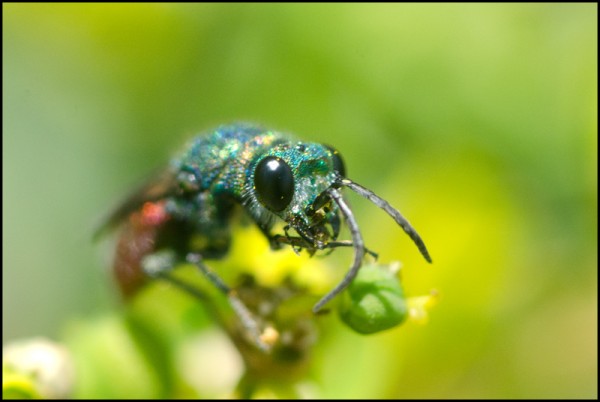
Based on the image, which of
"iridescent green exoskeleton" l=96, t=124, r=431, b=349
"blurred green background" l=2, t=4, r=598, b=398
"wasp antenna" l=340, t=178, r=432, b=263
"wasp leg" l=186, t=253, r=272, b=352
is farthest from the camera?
"blurred green background" l=2, t=4, r=598, b=398

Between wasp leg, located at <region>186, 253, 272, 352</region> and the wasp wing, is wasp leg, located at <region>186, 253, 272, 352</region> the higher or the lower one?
the lower one

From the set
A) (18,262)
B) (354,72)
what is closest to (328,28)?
(354,72)

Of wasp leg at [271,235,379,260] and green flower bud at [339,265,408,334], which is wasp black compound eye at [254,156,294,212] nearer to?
wasp leg at [271,235,379,260]

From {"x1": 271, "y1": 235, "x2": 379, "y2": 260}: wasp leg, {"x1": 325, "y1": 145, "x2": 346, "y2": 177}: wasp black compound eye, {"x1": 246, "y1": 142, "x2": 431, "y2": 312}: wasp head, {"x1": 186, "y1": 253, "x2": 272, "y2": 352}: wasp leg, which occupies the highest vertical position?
{"x1": 325, "y1": 145, "x2": 346, "y2": 177}: wasp black compound eye

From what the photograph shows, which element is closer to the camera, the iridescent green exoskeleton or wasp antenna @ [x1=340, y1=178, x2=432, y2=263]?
wasp antenna @ [x1=340, y1=178, x2=432, y2=263]

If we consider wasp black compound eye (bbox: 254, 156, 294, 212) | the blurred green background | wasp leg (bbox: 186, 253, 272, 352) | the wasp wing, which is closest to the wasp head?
wasp black compound eye (bbox: 254, 156, 294, 212)

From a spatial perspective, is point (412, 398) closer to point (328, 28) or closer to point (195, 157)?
point (195, 157)
